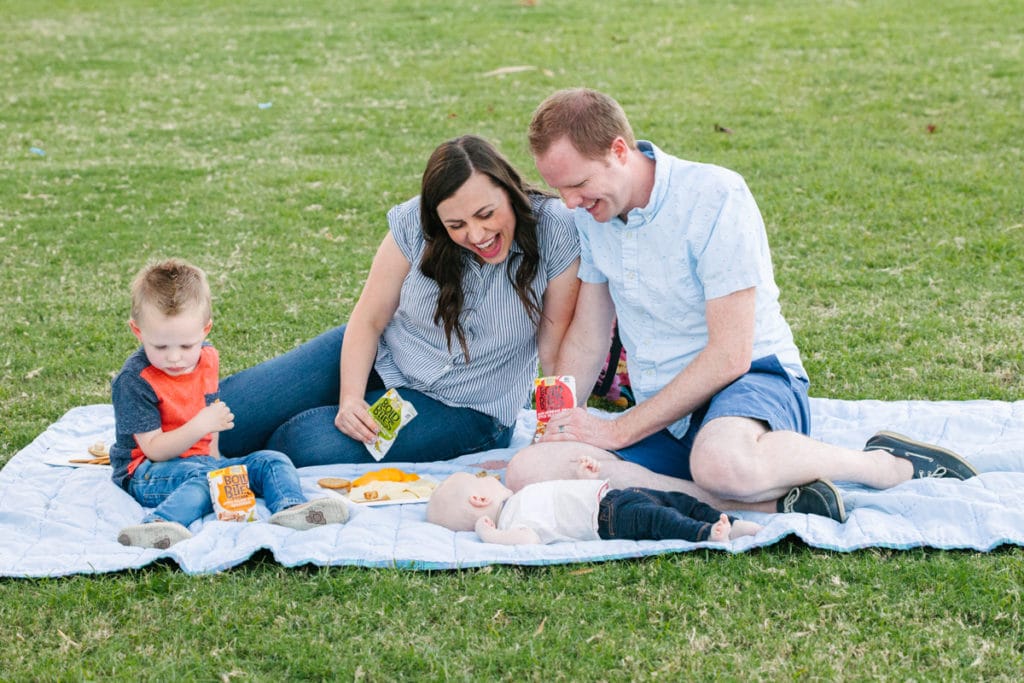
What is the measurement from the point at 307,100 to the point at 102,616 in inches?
398

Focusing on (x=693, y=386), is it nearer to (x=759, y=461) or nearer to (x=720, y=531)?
(x=759, y=461)

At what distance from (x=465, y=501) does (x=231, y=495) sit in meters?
0.90

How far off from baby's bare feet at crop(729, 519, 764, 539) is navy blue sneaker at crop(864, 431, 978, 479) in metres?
0.83

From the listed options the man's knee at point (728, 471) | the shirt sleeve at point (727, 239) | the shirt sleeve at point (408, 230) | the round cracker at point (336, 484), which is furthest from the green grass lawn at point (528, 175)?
the shirt sleeve at point (408, 230)

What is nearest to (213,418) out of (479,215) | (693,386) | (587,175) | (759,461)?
(479,215)

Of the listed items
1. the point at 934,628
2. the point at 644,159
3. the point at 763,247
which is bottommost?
the point at 934,628

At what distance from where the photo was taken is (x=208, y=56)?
51.4 ft

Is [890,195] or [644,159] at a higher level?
[644,159]

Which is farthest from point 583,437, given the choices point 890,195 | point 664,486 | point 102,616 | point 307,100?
point 307,100

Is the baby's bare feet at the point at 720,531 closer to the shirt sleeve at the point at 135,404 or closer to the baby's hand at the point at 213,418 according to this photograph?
the baby's hand at the point at 213,418

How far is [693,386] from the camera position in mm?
4371

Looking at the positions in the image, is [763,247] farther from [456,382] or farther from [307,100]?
[307,100]

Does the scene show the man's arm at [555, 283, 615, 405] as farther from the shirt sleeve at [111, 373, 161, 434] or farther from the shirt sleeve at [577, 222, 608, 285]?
the shirt sleeve at [111, 373, 161, 434]

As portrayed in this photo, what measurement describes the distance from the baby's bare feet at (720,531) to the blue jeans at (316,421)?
1.48m
